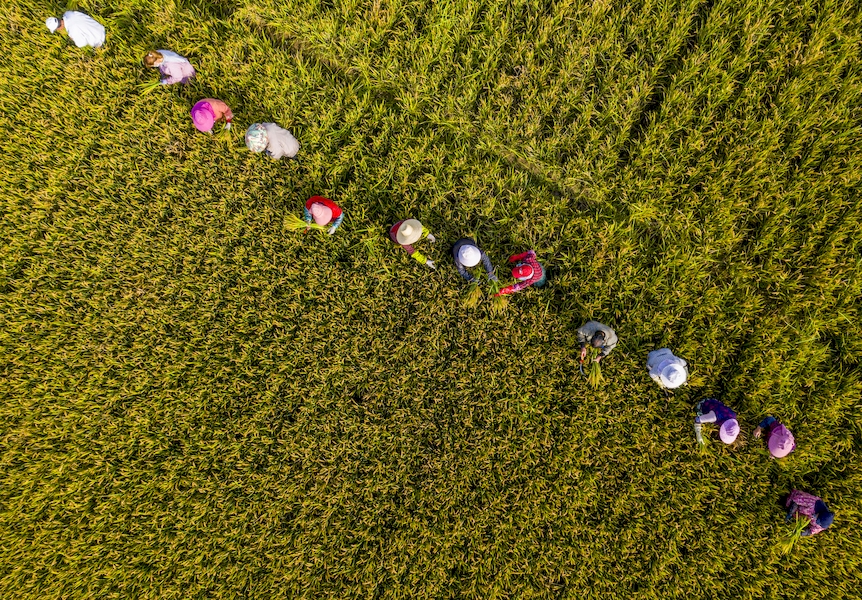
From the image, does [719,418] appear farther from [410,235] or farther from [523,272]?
[410,235]

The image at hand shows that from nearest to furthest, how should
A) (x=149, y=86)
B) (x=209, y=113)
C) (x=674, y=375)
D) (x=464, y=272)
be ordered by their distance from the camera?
(x=674, y=375), (x=209, y=113), (x=464, y=272), (x=149, y=86)

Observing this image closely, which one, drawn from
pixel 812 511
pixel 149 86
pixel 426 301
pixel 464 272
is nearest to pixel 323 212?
pixel 426 301

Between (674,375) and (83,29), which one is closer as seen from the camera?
(674,375)

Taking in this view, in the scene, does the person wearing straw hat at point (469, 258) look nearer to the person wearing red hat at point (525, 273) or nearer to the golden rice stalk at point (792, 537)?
the person wearing red hat at point (525, 273)

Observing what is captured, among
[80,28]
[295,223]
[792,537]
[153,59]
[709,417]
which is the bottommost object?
[792,537]

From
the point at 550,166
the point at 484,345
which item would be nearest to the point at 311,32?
the point at 550,166

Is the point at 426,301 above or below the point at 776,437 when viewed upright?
below

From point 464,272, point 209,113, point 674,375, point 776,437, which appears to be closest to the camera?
point 674,375

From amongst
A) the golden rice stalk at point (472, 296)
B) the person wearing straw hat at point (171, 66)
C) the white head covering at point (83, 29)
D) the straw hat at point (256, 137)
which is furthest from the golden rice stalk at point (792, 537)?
the white head covering at point (83, 29)
